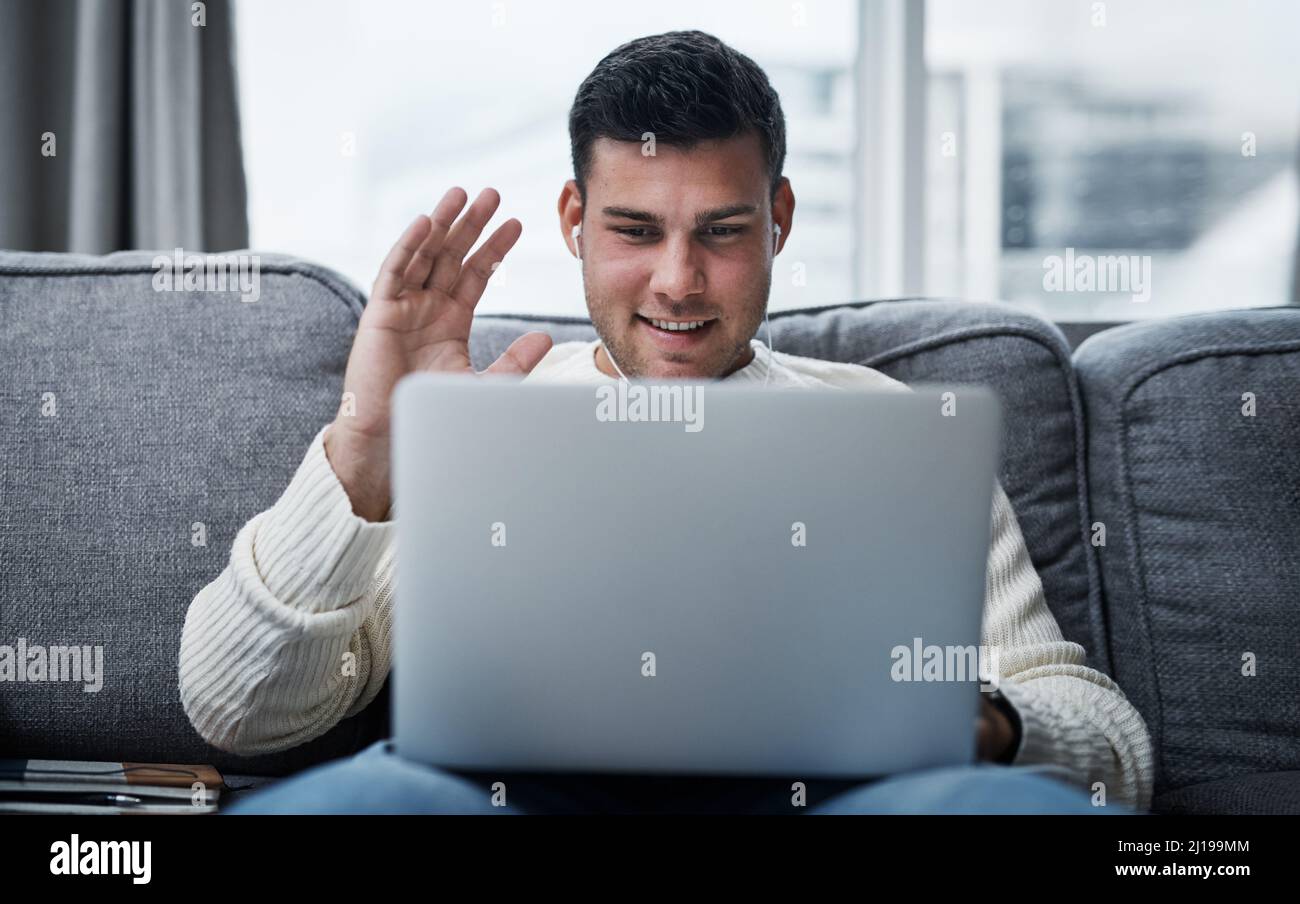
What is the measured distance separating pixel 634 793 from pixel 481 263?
0.63m

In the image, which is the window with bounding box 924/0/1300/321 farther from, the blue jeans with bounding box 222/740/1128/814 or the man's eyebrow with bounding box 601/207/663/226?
the blue jeans with bounding box 222/740/1128/814

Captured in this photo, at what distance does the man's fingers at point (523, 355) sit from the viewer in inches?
44.5

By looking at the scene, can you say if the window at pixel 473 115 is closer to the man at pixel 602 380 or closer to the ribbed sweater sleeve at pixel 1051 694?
the man at pixel 602 380

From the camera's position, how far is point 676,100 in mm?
1204

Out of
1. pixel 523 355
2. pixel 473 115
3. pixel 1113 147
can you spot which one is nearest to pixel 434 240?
pixel 523 355

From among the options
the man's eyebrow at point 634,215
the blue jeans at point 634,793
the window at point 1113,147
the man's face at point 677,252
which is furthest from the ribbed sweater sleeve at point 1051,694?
the window at point 1113,147

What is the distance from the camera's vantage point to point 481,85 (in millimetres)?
2133

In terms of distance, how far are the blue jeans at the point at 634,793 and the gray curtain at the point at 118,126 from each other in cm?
132

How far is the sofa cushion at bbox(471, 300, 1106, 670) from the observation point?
1.23 metres

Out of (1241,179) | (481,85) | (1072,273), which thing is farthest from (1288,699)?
(481,85)

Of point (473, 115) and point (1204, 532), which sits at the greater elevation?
point (473, 115)

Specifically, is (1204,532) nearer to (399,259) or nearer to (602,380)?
(602,380)

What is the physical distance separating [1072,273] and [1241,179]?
0.52 m
